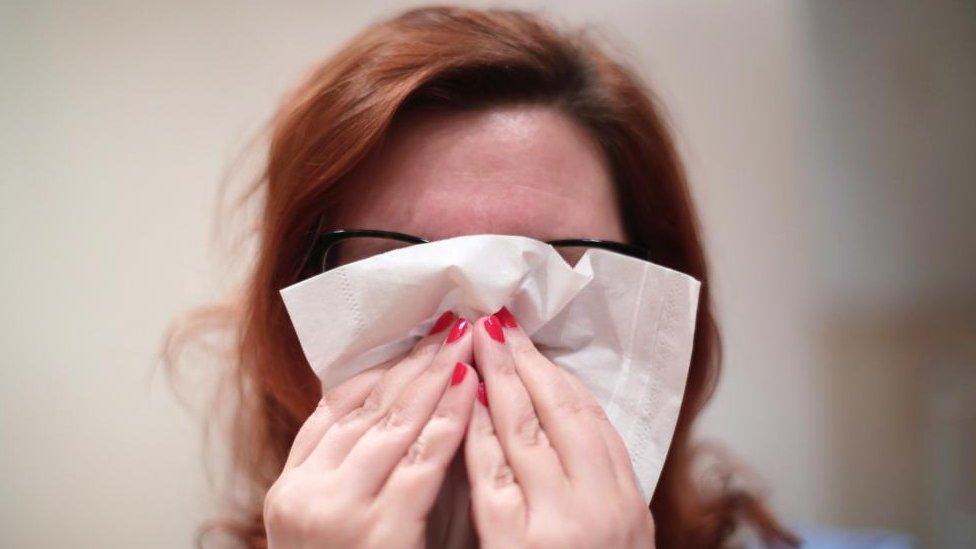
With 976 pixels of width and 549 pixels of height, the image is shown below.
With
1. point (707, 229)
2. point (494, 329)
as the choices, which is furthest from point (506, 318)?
point (707, 229)

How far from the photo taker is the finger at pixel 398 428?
17.2 inches

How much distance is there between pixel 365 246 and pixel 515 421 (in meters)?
0.22

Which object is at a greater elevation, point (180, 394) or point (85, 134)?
point (85, 134)

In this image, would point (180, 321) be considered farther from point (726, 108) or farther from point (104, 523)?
point (726, 108)

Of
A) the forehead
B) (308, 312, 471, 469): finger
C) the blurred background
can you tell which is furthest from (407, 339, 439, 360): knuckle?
the blurred background

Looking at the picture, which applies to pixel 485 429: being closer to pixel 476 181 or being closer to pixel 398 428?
pixel 398 428

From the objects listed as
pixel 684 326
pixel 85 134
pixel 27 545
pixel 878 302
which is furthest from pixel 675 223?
pixel 27 545

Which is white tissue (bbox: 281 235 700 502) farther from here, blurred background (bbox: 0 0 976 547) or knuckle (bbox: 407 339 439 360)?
blurred background (bbox: 0 0 976 547)

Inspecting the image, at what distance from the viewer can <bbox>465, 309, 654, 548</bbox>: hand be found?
42cm

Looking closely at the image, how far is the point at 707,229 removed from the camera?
0.92m

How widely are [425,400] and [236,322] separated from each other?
1.48 ft

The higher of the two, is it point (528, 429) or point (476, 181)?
point (476, 181)

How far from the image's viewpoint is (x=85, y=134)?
2.72 feet

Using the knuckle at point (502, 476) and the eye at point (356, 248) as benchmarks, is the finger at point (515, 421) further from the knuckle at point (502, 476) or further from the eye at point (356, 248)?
the eye at point (356, 248)
